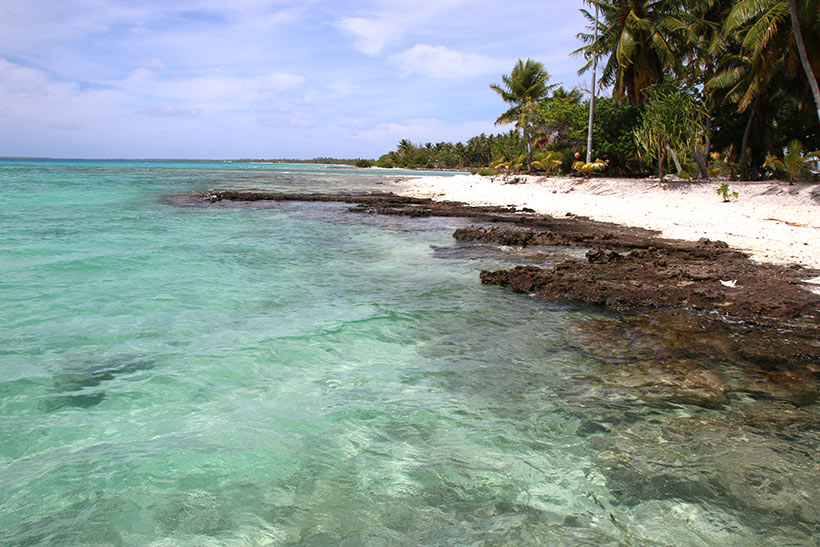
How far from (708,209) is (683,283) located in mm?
10471

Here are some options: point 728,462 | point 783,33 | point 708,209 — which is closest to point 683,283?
point 728,462

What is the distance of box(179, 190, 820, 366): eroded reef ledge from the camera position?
246 inches

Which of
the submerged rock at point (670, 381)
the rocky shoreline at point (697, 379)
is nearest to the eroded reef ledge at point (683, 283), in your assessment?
the rocky shoreline at point (697, 379)

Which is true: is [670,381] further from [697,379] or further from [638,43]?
[638,43]

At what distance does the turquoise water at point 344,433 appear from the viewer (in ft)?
9.62

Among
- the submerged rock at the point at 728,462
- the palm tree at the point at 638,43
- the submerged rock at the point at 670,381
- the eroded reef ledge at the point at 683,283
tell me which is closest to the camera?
the submerged rock at the point at 728,462

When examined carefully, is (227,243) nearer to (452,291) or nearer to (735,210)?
(452,291)

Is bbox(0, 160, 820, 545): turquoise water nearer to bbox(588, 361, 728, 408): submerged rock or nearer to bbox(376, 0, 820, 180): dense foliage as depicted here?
bbox(588, 361, 728, 408): submerged rock

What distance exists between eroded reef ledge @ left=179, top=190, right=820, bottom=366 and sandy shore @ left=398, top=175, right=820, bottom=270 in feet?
3.79

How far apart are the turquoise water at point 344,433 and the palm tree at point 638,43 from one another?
22331mm

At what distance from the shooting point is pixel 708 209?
54.9 ft

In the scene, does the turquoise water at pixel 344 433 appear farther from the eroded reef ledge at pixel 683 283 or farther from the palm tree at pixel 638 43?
the palm tree at pixel 638 43

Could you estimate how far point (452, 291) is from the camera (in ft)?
28.0

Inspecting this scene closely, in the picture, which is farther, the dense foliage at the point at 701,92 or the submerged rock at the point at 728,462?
the dense foliage at the point at 701,92
